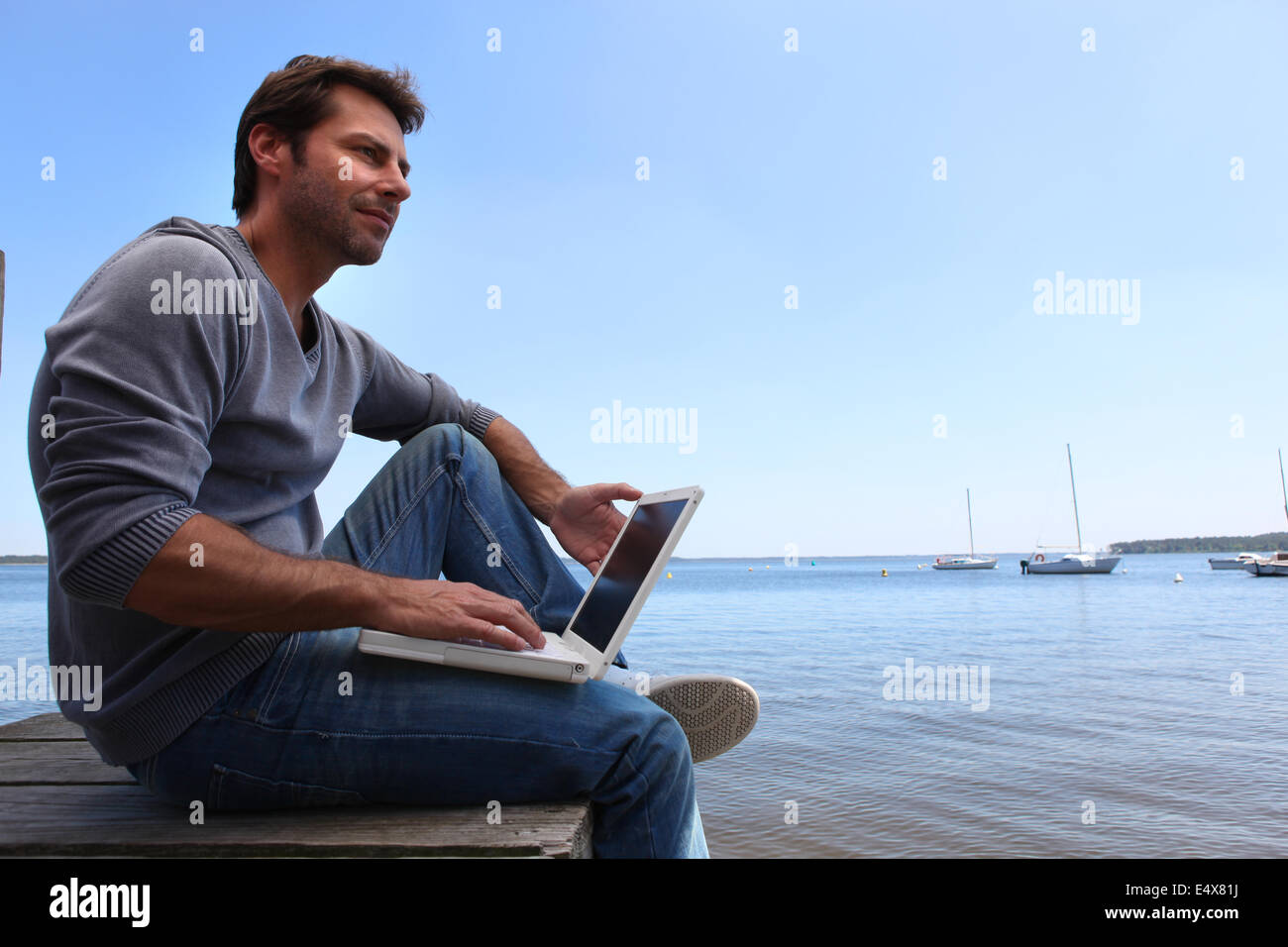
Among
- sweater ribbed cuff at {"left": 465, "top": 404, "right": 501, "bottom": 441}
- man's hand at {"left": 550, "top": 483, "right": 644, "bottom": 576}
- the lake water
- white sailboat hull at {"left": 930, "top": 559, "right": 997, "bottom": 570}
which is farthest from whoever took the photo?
white sailboat hull at {"left": 930, "top": 559, "right": 997, "bottom": 570}

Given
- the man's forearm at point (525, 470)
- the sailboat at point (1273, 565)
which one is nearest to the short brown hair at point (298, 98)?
the man's forearm at point (525, 470)

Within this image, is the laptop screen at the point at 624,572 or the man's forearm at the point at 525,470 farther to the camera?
the man's forearm at the point at 525,470

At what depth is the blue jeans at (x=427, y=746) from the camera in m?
1.39

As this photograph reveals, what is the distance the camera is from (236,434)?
149 centimetres

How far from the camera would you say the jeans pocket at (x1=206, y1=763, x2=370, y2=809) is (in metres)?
1.43

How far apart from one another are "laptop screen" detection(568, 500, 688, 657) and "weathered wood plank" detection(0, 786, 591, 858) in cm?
34

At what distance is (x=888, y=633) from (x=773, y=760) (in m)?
12.3

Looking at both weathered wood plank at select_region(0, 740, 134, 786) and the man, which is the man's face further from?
weathered wood plank at select_region(0, 740, 134, 786)

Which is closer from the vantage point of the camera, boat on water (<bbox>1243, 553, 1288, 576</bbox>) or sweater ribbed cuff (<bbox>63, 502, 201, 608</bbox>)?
sweater ribbed cuff (<bbox>63, 502, 201, 608</bbox>)

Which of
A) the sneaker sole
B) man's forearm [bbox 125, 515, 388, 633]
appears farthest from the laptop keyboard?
the sneaker sole

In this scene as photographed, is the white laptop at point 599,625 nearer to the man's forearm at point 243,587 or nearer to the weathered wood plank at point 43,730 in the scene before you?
the man's forearm at point 243,587

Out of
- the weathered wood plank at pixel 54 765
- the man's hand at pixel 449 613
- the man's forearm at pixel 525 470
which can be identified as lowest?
the weathered wood plank at pixel 54 765
